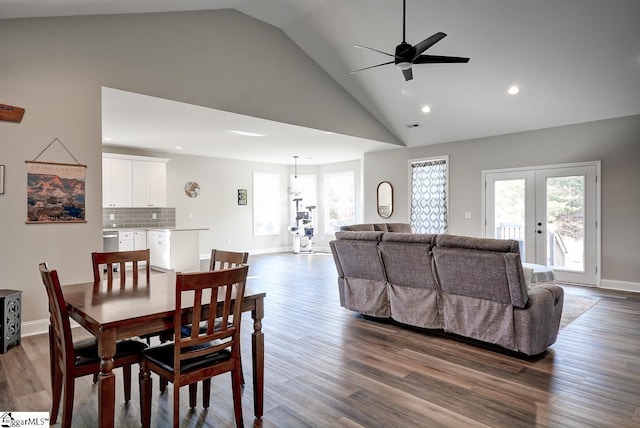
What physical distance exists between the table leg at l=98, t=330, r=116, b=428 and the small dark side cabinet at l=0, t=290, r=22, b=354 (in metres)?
2.39

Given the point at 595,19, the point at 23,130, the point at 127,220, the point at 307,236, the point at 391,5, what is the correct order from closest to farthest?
the point at 23,130 < the point at 595,19 < the point at 391,5 < the point at 127,220 < the point at 307,236

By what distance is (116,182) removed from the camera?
815 cm

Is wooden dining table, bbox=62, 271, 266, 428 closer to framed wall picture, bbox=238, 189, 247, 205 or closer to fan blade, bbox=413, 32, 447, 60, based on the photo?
fan blade, bbox=413, 32, 447, 60

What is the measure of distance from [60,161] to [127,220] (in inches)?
192

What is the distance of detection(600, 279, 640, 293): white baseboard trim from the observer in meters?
6.01

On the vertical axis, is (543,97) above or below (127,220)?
above

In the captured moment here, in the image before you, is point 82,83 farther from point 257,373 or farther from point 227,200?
point 227,200

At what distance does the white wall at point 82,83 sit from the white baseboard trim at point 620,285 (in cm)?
633

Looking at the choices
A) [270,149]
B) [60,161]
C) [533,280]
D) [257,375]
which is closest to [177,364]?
[257,375]

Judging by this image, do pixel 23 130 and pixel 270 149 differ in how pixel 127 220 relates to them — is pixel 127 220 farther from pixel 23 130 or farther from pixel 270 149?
pixel 23 130

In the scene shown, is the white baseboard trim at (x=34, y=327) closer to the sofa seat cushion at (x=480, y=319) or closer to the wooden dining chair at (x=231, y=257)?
the wooden dining chair at (x=231, y=257)

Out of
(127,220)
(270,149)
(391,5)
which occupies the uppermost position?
(391,5)

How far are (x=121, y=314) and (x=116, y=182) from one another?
711cm

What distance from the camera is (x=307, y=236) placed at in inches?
444
